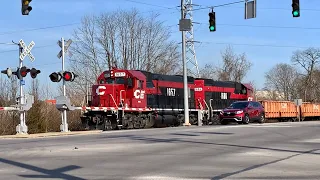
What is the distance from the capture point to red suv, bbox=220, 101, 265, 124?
32.2 metres

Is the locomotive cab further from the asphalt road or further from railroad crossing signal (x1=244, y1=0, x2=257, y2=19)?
the asphalt road

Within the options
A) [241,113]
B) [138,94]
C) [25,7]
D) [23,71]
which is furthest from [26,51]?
[241,113]

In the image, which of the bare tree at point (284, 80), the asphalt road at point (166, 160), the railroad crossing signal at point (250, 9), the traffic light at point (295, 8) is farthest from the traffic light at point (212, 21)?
the bare tree at point (284, 80)

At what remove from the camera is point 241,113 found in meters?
32.3

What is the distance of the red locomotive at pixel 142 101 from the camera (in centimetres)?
2870

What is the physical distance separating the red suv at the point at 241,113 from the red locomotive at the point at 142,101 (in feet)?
10.4

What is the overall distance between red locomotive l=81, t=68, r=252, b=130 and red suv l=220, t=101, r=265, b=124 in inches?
125

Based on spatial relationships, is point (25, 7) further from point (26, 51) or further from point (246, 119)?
point (246, 119)

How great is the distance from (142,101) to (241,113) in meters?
7.44

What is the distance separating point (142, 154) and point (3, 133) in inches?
592

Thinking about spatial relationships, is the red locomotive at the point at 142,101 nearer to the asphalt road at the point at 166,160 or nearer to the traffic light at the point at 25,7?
the traffic light at the point at 25,7

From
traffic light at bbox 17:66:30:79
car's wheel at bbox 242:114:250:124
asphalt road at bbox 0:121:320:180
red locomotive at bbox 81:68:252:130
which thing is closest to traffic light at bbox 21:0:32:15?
traffic light at bbox 17:66:30:79

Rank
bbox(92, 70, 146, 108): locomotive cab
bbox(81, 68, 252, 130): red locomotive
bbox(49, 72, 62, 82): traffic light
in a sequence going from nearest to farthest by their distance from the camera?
bbox(49, 72, 62, 82): traffic light → bbox(81, 68, 252, 130): red locomotive → bbox(92, 70, 146, 108): locomotive cab

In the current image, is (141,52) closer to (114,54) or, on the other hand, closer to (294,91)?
(114,54)
